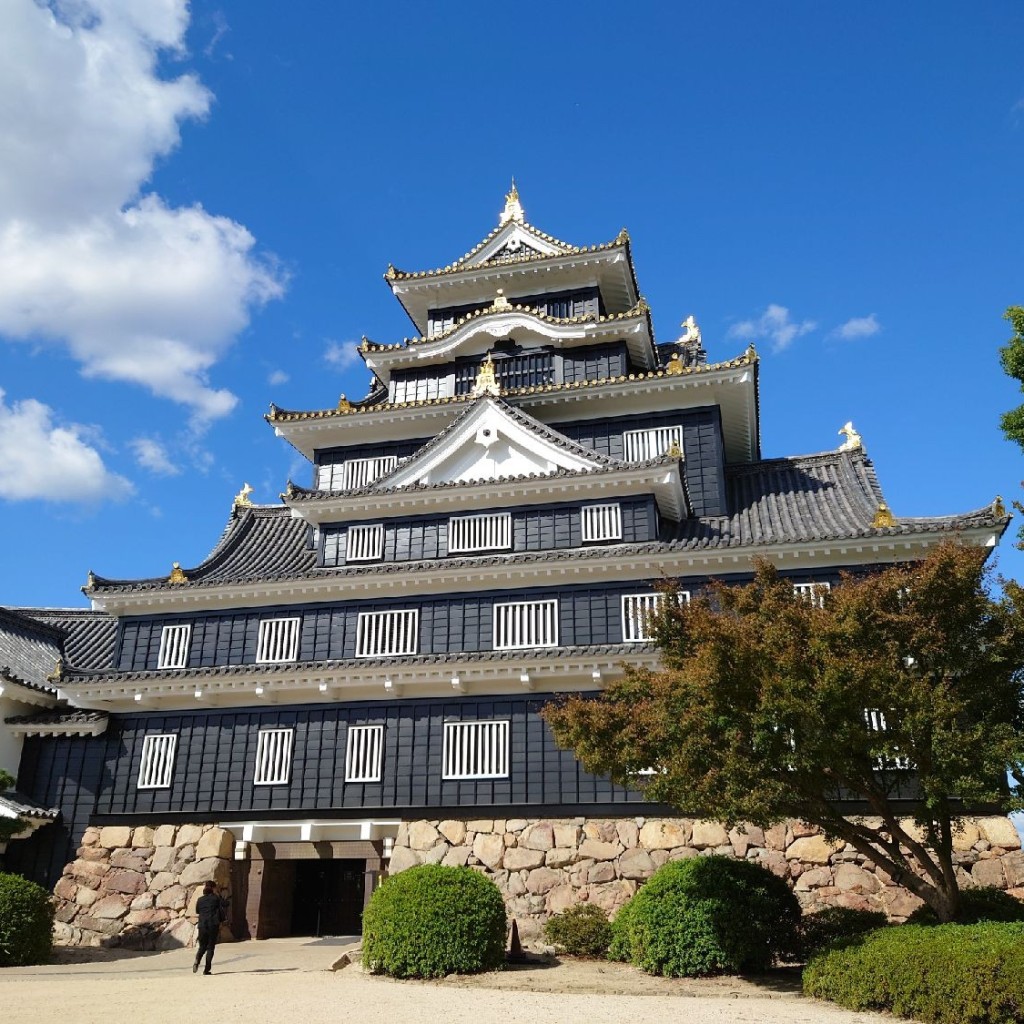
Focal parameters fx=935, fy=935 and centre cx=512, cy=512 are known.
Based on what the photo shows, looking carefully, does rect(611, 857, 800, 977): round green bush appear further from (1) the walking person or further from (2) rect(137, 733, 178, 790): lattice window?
(2) rect(137, 733, 178, 790): lattice window

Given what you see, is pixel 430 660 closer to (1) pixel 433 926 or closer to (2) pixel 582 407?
(1) pixel 433 926

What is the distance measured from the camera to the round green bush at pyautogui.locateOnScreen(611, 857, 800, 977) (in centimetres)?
1592

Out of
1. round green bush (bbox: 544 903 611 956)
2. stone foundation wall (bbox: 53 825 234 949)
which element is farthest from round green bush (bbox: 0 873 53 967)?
round green bush (bbox: 544 903 611 956)

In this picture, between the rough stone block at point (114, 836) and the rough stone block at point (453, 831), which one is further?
the rough stone block at point (114, 836)

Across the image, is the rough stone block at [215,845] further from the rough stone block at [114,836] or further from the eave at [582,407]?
the eave at [582,407]

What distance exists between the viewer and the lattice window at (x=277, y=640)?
26484 mm

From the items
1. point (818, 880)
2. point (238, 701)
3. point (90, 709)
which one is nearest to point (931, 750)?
point (818, 880)

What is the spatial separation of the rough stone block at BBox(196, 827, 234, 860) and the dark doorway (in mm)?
3219

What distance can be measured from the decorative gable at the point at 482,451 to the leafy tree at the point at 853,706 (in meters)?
12.3

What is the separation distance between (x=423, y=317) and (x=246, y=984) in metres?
25.1

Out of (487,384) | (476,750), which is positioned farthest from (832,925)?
(487,384)

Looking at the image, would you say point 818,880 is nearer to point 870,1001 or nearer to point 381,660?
point 870,1001

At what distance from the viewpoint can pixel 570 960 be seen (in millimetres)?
18562

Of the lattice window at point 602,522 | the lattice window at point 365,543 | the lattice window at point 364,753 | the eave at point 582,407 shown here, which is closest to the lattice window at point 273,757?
the lattice window at point 364,753
